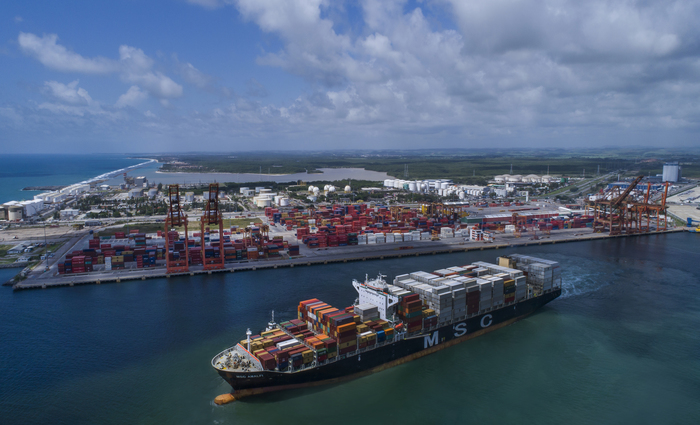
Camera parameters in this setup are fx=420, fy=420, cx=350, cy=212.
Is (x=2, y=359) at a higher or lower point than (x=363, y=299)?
lower

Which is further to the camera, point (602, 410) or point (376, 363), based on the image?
point (376, 363)

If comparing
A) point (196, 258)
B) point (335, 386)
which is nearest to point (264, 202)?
point (196, 258)

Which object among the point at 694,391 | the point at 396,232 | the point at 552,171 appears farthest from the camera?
the point at 552,171

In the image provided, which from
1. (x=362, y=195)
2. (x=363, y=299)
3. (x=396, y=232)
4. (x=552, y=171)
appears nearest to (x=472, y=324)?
(x=363, y=299)

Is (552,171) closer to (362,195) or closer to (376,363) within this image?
(362,195)

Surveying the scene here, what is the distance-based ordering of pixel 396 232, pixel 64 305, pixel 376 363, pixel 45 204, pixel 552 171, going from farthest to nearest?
1. pixel 552 171
2. pixel 45 204
3. pixel 396 232
4. pixel 64 305
5. pixel 376 363

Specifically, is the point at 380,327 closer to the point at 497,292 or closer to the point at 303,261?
the point at 497,292
